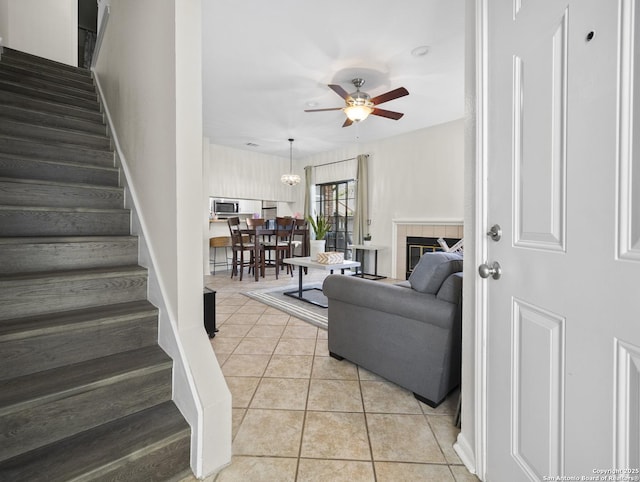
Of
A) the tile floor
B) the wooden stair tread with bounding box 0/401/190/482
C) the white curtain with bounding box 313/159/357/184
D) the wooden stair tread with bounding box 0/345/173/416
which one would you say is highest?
the white curtain with bounding box 313/159/357/184

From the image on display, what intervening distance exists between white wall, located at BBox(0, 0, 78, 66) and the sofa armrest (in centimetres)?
539

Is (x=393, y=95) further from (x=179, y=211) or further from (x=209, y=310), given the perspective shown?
(x=209, y=310)

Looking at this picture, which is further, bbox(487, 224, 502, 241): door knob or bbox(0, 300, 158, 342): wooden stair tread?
bbox(0, 300, 158, 342): wooden stair tread

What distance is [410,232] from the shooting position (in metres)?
5.52

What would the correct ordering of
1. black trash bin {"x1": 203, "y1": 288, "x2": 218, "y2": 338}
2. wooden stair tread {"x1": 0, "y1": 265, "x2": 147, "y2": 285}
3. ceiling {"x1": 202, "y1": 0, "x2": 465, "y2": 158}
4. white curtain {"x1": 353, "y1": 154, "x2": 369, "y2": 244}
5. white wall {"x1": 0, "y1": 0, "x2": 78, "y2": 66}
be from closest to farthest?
wooden stair tread {"x1": 0, "y1": 265, "x2": 147, "y2": 285}, ceiling {"x1": 202, "y1": 0, "x2": 465, "y2": 158}, black trash bin {"x1": 203, "y1": 288, "x2": 218, "y2": 338}, white wall {"x1": 0, "y1": 0, "x2": 78, "y2": 66}, white curtain {"x1": 353, "y1": 154, "x2": 369, "y2": 244}

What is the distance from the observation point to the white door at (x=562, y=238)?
0.67 metres

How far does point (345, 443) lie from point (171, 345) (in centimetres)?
94

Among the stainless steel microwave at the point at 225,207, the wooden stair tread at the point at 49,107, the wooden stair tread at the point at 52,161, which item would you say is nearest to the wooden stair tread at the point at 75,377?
the wooden stair tread at the point at 52,161

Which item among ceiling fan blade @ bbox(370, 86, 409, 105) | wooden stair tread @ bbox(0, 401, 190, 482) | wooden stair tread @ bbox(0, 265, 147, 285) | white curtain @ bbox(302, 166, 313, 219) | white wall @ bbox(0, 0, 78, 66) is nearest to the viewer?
wooden stair tread @ bbox(0, 401, 190, 482)

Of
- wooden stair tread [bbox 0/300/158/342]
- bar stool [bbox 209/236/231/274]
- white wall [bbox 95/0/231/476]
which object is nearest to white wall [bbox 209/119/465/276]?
bar stool [bbox 209/236/231/274]

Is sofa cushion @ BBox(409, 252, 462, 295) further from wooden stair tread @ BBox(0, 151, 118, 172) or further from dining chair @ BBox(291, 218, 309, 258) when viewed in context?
dining chair @ BBox(291, 218, 309, 258)

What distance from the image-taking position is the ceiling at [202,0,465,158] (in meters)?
2.44

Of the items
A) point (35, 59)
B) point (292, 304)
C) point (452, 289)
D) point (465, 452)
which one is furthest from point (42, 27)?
point (465, 452)

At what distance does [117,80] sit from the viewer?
8.57 feet
